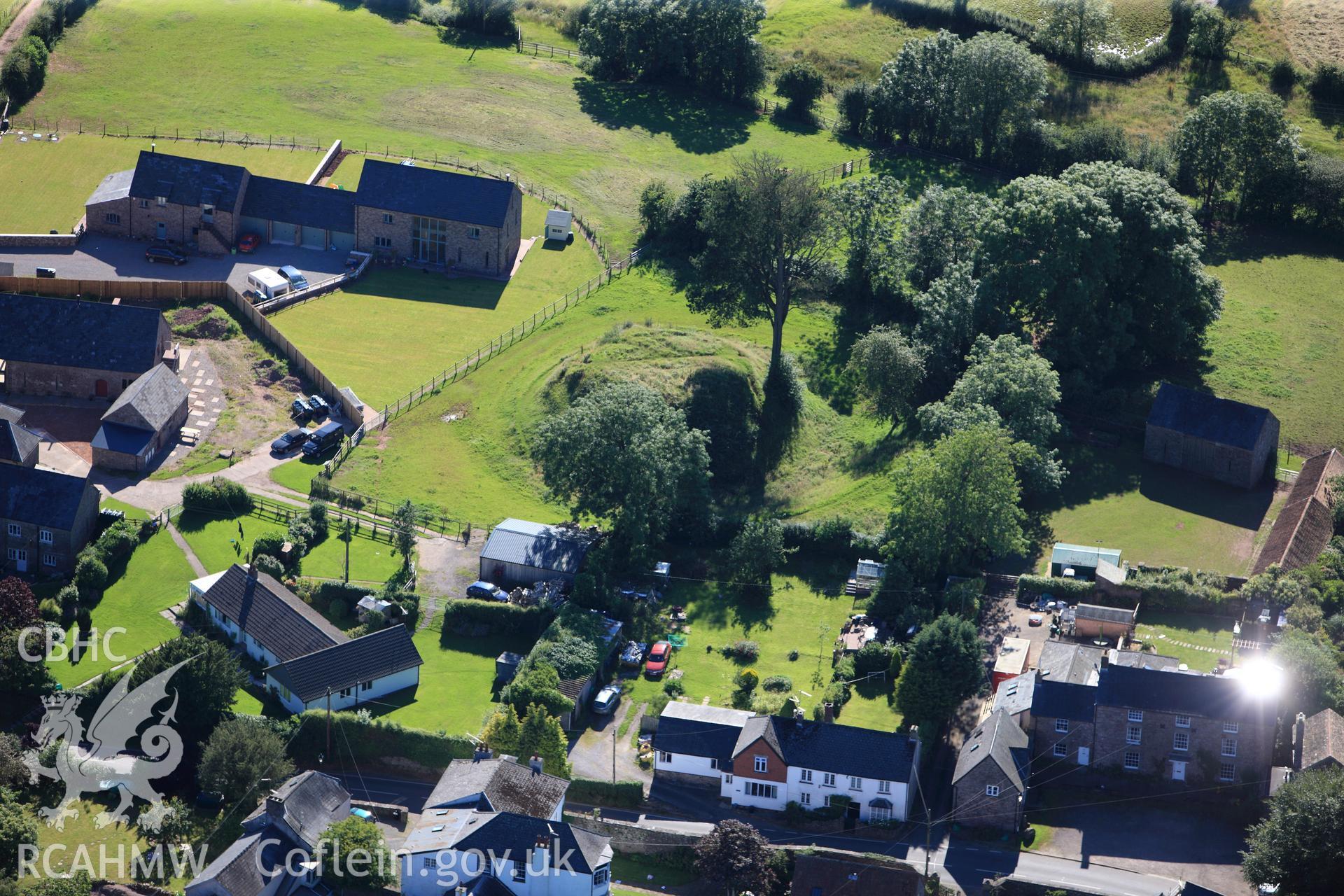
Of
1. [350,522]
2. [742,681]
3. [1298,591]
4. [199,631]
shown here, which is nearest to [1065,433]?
[1298,591]

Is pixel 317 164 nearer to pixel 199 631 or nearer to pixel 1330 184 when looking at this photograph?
pixel 199 631

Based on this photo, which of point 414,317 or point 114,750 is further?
point 414,317

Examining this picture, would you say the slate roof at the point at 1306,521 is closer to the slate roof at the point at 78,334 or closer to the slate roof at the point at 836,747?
the slate roof at the point at 836,747

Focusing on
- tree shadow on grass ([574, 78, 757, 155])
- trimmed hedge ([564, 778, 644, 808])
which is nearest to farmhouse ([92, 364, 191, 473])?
trimmed hedge ([564, 778, 644, 808])

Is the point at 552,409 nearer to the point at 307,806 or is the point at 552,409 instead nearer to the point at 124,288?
the point at 124,288

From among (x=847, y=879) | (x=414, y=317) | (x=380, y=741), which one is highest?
(x=414, y=317)

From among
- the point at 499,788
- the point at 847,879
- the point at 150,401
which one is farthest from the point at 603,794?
the point at 150,401

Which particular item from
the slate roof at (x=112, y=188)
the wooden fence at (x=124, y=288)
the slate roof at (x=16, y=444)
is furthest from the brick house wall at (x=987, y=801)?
the slate roof at (x=112, y=188)
